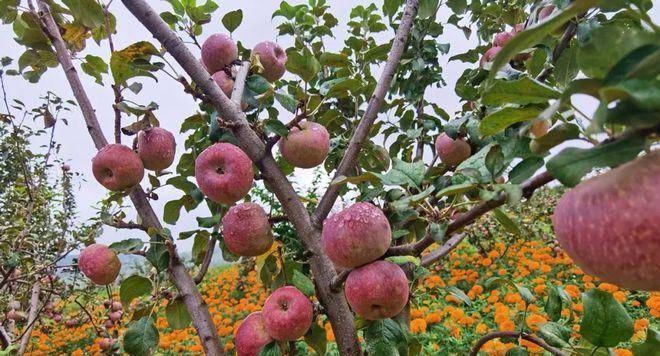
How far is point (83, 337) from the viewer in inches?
138

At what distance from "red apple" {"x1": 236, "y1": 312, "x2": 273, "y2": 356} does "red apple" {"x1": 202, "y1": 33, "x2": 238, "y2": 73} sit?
649 mm

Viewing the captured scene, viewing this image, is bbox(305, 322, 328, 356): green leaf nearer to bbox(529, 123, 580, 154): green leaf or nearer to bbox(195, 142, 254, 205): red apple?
bbox(195, 142, 254, 205): red apple

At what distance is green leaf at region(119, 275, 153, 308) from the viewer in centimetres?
107

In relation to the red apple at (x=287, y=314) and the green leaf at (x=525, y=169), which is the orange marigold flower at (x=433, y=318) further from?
the green leaf at (x=525, y=169)

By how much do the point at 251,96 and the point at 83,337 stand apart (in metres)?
3.35

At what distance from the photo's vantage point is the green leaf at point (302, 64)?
1.00m

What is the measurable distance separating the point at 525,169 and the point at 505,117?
0.09 m

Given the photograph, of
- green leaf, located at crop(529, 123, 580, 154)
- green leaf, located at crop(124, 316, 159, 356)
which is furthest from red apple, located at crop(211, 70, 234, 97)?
green leaf, located at crop(529, 123, 580, 154)

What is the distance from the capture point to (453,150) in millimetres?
1172

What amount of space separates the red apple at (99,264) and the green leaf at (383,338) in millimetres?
713

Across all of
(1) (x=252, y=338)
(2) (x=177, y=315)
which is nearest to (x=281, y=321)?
(1) (x=252, y=338)

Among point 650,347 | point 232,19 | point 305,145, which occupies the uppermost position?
point 232,19

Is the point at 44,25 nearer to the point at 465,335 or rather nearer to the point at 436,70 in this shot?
the point at 436,70

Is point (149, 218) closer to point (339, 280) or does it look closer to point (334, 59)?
point (339, 280)
